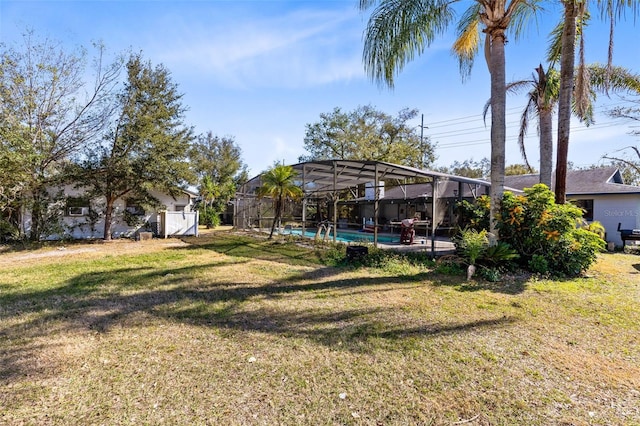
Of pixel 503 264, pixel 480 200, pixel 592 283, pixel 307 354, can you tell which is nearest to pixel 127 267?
pixel 307 354

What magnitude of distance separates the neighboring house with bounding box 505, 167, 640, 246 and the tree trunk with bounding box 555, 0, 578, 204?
17.1ft

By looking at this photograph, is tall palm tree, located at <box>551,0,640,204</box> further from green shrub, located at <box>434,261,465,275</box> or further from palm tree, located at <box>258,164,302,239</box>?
palm tree, located at <box>258,164,302,239</box>

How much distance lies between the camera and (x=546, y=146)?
10.1 m

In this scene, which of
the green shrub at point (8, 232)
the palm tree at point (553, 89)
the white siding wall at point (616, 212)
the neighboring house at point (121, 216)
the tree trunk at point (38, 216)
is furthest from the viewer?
the neighboring house at point (121, 216)

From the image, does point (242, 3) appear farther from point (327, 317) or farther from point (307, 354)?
point (307, 354)

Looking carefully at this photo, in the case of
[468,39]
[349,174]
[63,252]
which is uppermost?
[468,39]

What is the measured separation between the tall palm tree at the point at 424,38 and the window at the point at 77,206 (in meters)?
13.6

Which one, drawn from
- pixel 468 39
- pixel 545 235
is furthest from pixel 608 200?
pixel 468 39

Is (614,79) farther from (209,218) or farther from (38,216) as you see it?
(209,218)

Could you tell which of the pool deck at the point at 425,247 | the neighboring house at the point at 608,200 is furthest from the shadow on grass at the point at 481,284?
the neighboring house at the point at 608,200

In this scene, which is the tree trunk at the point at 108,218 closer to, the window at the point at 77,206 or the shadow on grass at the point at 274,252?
the window at the point at 77,206

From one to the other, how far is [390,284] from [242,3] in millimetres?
7267

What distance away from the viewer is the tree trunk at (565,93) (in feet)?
26.2

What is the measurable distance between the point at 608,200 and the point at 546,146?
6.22 meters
